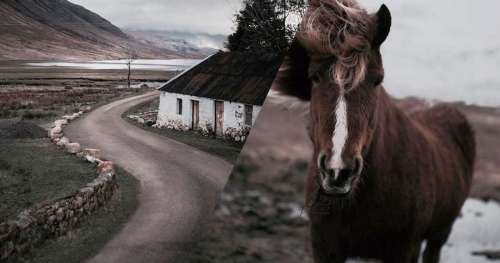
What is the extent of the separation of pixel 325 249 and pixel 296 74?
0.73ft

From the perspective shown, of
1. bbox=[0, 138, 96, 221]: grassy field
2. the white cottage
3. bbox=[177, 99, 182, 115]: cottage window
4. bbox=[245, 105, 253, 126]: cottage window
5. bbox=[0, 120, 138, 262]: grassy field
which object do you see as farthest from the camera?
bbox=[177, 99, 182, 115]: cottage window

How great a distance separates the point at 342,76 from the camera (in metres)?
0.65

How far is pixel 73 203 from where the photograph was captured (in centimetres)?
689

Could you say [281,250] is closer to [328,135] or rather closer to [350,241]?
[350,241]

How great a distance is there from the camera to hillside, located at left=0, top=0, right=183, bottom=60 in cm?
1727

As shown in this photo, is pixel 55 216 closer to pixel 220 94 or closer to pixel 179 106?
pixel 220 94

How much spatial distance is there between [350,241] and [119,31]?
24.0 meters

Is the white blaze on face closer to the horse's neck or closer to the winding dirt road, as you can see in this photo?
the horse's neck

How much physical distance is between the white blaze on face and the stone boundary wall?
15.0 feet

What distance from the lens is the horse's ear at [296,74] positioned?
72cm

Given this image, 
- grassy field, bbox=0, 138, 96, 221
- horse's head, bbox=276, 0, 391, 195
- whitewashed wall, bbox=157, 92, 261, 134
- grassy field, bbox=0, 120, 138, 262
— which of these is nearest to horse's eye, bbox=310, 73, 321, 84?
horse's head, bbox=276, 0, 391, 195

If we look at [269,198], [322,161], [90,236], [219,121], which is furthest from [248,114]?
[322,161]

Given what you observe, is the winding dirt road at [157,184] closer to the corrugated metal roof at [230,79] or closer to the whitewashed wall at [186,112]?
the whitewashed wall at [186,112]

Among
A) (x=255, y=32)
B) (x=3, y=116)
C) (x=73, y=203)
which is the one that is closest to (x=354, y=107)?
(x=73, y=203)
